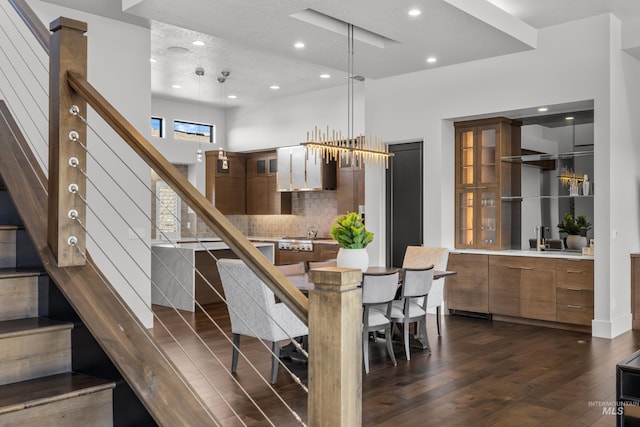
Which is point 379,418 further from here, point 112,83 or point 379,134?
point 379,134

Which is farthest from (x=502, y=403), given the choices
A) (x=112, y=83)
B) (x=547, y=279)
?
(x=112, y=83)

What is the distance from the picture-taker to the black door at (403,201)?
25.4ft

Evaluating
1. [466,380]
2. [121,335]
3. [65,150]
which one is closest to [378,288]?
[466,380]

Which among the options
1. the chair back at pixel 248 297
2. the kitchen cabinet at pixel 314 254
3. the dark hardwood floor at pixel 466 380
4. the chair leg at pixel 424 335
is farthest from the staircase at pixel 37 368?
the kitchen cabinet at pixel 314 254

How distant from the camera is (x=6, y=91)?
17.1 feet

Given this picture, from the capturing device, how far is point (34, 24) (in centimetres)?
249

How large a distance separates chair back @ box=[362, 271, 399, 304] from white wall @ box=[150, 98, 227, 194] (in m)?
6.57

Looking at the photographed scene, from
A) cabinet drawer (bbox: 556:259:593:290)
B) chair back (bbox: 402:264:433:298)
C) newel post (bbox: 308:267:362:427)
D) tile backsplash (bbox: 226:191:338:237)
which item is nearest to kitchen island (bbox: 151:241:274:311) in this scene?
tile backsplash (bbox: 226:191:338:237)

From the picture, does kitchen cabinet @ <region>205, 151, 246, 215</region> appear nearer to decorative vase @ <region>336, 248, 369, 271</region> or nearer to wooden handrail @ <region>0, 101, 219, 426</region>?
decorative vase @ <region>336, 248, 369, 271</region>

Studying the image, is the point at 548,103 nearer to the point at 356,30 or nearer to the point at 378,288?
the point at 356,30

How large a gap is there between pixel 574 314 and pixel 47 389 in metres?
5.77

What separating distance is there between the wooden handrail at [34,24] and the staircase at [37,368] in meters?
0.79

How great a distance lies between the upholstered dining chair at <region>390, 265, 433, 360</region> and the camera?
16.4ft

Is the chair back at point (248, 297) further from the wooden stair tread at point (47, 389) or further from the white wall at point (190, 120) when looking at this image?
the white wall at point (190, 120)
